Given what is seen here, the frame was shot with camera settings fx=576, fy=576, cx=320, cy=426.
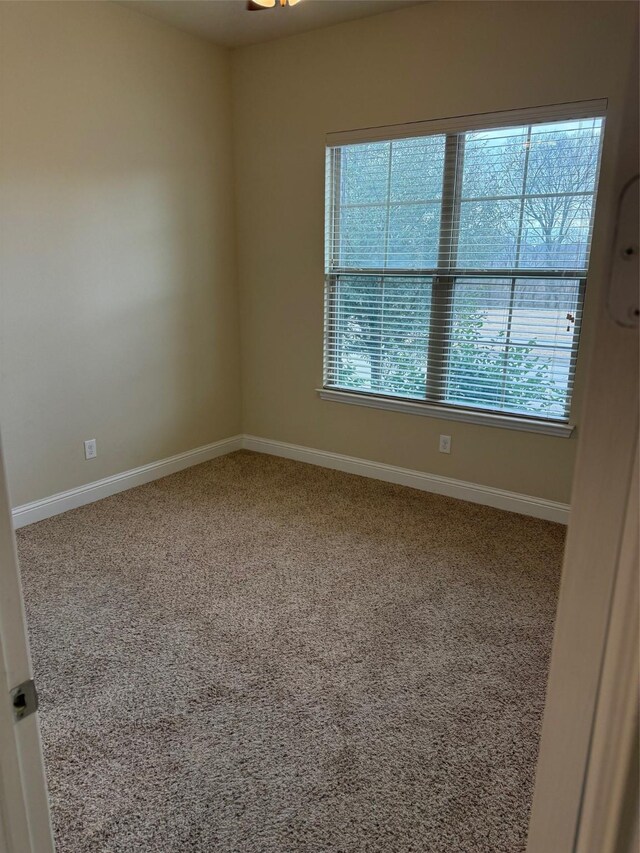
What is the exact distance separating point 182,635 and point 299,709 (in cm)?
63

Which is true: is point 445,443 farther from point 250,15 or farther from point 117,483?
point 250,15

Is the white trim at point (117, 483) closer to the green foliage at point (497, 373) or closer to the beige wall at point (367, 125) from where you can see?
the beige wall at point (367, 125)

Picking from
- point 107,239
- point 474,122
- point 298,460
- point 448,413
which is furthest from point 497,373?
point 107,239

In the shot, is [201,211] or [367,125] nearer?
[367,125]

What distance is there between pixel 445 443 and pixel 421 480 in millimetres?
318

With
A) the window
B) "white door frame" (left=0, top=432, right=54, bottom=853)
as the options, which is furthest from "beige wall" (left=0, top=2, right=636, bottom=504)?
"white door frame" (left=0, top=432, right=54, bottom=853)

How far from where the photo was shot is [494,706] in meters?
1.94

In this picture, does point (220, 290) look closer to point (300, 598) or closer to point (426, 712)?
point (300, 598)

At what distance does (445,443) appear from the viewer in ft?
12.0

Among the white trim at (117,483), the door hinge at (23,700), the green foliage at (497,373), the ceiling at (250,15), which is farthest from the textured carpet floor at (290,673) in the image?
the ceiling at (250,15)

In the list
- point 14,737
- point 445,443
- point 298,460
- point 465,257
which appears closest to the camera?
point 14,737

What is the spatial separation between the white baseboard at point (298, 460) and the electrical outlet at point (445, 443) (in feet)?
0.63

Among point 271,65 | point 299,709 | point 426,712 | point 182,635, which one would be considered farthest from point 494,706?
point 271,65

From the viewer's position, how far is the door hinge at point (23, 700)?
27.1 inches
